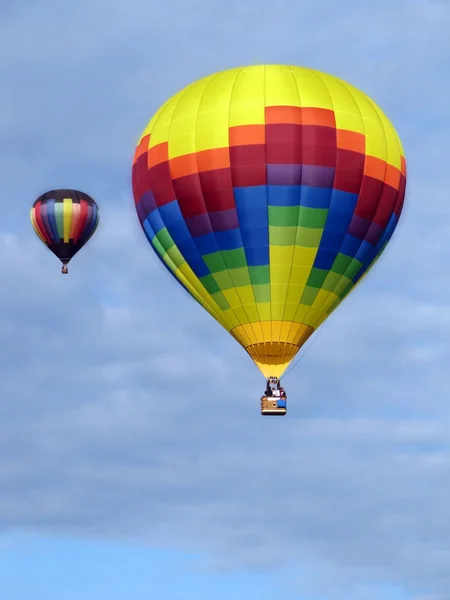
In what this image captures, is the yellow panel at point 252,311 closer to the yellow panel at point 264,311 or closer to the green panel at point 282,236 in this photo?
the yellow panel at point 264,311

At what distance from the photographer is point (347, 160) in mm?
54625

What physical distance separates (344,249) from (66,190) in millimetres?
17125

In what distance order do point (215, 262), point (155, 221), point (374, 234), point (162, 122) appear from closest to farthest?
point (215, 262)
point (374, 234)
point (162, 122)
point (155, 221)

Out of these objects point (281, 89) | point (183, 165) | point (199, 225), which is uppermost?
point (281, 89)

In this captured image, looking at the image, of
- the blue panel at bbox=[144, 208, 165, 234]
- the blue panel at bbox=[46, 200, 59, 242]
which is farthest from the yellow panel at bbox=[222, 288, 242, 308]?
the blue panel at bbox=[46, 200, 59, 242]

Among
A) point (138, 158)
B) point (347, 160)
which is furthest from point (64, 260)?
point (347, 160)

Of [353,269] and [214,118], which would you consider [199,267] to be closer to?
[214,118]

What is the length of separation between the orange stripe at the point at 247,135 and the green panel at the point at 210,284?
3.82m

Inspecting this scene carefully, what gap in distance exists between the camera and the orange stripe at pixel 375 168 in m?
55.0

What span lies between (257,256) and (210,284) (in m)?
1.71

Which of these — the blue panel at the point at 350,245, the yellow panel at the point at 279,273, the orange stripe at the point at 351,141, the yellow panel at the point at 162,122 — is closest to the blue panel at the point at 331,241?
the blue panel at the point at 350,245

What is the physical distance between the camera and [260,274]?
179ft

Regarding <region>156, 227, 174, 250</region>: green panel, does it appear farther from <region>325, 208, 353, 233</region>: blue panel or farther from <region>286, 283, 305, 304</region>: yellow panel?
<region>325, 208, 353, 233</region>: blue panel

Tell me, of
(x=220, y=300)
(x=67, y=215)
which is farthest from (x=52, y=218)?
(x=220, y=300)
